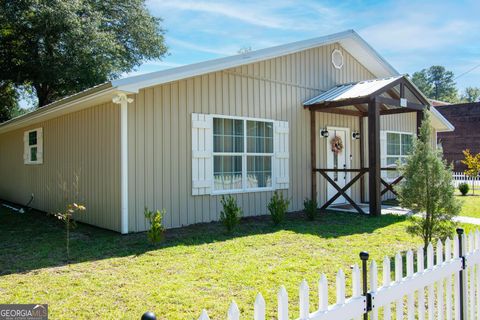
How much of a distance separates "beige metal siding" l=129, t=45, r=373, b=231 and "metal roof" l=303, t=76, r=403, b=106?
324 mm

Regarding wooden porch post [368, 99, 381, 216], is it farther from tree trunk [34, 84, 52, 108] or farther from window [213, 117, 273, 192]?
tree trunk [34, 84, 52, 108]

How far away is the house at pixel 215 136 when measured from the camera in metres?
6.69

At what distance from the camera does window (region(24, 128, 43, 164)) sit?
10207 mm

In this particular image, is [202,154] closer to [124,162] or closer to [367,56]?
[124,162]

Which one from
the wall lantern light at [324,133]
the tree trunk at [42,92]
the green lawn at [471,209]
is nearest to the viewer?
the green lawn at [471,209]

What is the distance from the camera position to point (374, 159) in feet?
26.5

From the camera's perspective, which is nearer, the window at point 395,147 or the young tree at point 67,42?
the window at point 395,147

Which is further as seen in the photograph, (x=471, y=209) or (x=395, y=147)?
(x=395, y=147)

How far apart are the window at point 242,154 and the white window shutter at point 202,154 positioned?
6.6 inches

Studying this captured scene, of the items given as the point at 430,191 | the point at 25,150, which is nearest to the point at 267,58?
the point at 430,191

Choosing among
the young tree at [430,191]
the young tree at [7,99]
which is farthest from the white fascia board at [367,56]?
the young tree at [7,99]

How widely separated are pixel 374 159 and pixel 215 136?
11.2 ft

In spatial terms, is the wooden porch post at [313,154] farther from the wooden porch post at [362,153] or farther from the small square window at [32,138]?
the small square window at [32,138]

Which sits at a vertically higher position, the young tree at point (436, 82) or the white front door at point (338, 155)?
the young tree at point (436, 82)
